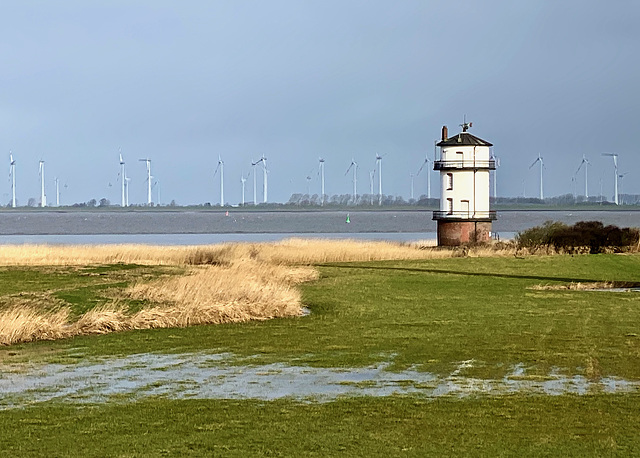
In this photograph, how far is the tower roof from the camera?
5728 cm

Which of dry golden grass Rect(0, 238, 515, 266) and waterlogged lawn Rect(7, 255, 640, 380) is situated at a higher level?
dry golden grass Rect(0, 238, 515, 266)

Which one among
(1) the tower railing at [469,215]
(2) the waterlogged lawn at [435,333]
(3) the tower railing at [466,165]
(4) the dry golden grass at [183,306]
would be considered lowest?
(2) the waterlogged lawn at [435,333]

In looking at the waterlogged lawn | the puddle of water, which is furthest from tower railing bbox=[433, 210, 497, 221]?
the puddle of water

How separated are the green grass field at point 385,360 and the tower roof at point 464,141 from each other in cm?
2398

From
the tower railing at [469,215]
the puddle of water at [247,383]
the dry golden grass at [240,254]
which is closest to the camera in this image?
the puddle of water at [247,383]

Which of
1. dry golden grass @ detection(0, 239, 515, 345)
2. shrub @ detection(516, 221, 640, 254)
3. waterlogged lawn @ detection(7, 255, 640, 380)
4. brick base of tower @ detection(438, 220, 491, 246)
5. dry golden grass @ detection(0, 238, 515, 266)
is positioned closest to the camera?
waterlogged lawn @ detection(7, 255, 640, 380)

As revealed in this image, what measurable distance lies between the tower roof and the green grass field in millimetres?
23985

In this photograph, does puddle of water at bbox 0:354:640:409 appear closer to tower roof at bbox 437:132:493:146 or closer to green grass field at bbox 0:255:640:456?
green grass field at bbox 0:255:640:456

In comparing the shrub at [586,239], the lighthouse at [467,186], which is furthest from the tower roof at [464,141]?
the shrub at [586,239]

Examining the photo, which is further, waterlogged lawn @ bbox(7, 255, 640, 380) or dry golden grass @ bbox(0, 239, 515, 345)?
dry golden grass @ bbox(0, 239, 515, 345)

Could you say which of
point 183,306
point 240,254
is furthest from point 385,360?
point 240,254

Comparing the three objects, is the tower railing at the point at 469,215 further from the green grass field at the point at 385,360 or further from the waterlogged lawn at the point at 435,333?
the waterlogged lawn at the point at 435,333

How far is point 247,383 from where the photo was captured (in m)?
15.2

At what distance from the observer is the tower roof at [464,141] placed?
57.3m
